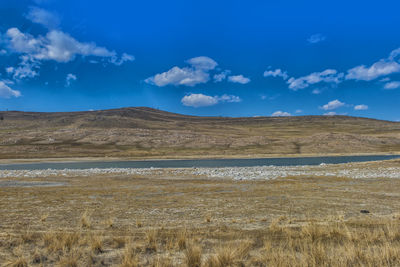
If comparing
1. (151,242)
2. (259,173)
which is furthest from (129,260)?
(259,173)

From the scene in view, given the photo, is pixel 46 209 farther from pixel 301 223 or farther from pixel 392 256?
pixel 392 256

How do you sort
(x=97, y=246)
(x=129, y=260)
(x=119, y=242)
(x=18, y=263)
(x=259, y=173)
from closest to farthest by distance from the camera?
(x=129, y=260) → (x=18, y=263) → (x=97, y=246) → (x=119, y=242) → (x=259, y=173)

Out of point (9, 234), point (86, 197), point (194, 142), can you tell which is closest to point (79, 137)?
point (194, 142)

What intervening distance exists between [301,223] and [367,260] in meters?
4.78

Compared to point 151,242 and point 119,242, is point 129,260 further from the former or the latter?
point 119,242

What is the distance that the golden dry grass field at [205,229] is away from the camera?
7.08m

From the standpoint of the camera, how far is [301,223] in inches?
446

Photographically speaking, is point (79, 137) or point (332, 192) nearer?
point (332, 192)

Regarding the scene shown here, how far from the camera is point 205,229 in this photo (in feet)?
34.7

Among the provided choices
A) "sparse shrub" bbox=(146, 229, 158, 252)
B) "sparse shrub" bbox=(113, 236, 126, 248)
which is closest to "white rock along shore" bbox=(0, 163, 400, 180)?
"sparse shrub" bbox=(146, 229, 158, 252)

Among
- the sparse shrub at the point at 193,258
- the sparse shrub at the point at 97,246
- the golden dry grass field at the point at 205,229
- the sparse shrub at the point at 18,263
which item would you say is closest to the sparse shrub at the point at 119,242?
the golden dry grass field at the point at 205,229

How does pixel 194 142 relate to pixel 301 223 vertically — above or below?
above

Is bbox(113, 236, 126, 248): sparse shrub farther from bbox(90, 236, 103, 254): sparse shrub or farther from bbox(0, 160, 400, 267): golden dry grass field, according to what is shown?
bbox(90, 236, 103, 254): sparse shrub

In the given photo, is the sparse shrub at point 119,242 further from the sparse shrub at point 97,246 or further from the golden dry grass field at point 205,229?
the sparse shrub at point 97,246
